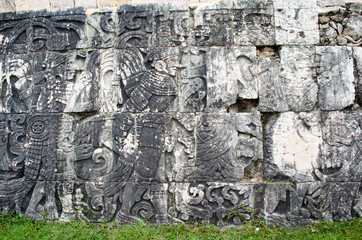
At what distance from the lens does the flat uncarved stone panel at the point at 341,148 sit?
10.5 feet

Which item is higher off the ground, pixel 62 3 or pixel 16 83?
pixel 62 3

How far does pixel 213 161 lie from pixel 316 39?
210 cm

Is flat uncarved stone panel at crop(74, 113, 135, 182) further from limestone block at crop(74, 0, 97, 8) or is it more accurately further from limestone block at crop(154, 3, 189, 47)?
limestone block at crop(74, 0, 97, 8)

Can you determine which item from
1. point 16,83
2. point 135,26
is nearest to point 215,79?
point 135,26

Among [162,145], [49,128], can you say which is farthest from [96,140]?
[162,145]

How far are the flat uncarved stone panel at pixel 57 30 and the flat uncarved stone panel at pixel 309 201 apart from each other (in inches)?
127

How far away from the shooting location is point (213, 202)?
10.4ft

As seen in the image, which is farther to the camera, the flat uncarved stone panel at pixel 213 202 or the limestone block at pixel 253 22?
the limestone block at pixel 253 22

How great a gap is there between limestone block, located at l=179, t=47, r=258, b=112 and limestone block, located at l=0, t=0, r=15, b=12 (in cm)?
271

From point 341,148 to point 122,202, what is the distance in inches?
114

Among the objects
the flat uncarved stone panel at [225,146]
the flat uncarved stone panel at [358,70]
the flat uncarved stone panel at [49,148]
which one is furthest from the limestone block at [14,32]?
the flat uncarved stone panel at [358,70]

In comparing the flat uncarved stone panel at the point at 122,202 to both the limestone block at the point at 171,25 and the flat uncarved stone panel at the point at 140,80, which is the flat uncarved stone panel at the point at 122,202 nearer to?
the flat uncarved stone panel at the point at 140,80

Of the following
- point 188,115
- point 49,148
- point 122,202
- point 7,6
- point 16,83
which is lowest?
point 122,202

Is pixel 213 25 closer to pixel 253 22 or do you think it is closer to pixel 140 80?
pixel 253 22
